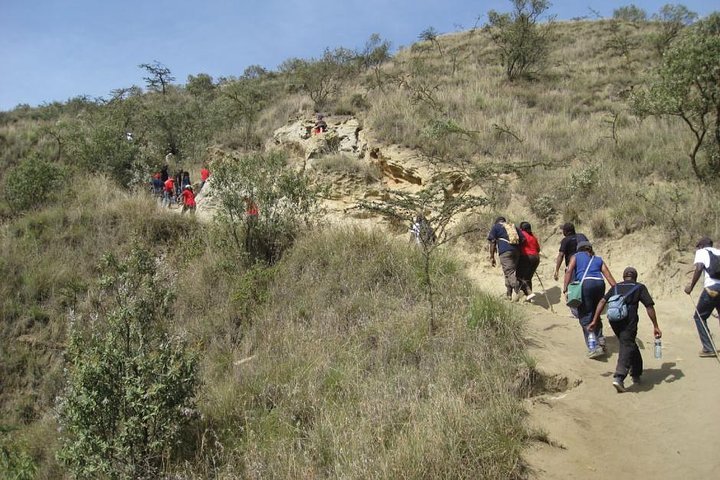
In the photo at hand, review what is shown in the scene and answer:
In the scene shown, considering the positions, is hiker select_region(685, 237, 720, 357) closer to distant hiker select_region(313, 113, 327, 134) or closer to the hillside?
the hillside

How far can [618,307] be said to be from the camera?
6086 mm

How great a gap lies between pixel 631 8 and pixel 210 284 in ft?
108

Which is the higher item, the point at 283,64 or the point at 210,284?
the point at 283,64

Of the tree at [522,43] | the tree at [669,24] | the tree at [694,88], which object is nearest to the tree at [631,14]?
the tree at [669,24]

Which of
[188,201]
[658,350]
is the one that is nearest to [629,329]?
[658,350]

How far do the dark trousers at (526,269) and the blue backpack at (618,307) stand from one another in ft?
10.0

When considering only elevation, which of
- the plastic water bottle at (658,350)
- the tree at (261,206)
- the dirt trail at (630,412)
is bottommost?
the dirt trail at (630,412)

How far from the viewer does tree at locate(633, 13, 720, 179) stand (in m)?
9.91

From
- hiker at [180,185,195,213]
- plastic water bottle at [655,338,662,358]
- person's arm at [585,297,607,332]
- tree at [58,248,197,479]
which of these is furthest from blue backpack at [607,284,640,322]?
hiker at [180,185,195,213]

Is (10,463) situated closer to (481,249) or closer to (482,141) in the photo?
(481,249)

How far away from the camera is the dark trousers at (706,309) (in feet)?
21.9

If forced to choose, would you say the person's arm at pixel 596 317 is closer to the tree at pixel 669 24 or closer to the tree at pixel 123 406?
the tree at pixel 123 406

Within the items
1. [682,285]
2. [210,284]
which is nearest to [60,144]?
[210,284]

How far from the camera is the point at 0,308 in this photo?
975 centimetres
